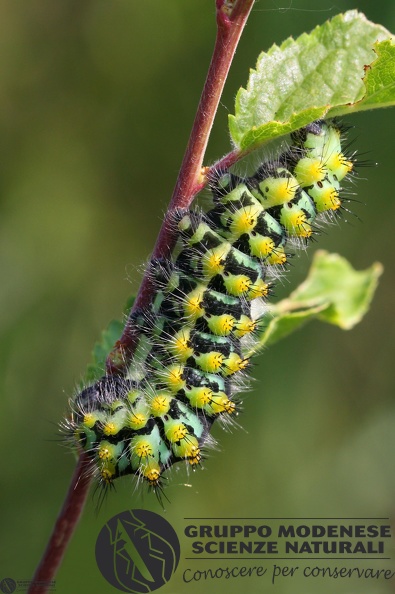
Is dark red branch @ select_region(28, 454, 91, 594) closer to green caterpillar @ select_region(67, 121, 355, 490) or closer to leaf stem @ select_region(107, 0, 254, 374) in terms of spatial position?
green caterpillar @ select_region(67, 121, 355, 490)

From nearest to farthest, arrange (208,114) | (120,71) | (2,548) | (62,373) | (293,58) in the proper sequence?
(208,114), (293,58), (2,548), (62,373), (120,71)

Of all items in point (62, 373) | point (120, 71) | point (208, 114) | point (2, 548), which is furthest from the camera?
point (120, 71)

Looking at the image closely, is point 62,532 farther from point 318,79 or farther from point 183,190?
point 318,79

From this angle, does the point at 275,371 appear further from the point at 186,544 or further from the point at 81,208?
the point at 81,208

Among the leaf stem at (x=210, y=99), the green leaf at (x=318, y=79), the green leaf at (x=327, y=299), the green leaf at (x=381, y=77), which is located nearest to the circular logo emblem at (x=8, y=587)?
the green leaf at (x=327, y=299)

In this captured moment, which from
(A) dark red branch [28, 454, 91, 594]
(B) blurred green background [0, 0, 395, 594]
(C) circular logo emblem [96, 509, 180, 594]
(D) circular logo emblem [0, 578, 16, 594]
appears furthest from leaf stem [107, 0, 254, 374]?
(B) blurred green background [0, 0, 395, 594]

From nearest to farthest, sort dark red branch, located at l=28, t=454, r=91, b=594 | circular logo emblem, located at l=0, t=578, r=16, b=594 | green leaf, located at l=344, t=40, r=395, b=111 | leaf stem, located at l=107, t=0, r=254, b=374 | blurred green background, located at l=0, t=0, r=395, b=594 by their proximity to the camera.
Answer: leaf stem, located at l=107, t=0, r=254, b=374 < green leaf, located at l=344, t=40, r=395, b=111 < dark red branch, located at l=28, t=454, r=91, b=594 < circular logo emblem, located at l=0, t=578, r=16, b=594 < blurred green background, located at l=0, t=0, r=395, b=594

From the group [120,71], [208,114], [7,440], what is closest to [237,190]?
[208,114]

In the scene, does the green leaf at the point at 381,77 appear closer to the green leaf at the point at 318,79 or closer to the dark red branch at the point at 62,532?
the green leaf at the point at 318,79
